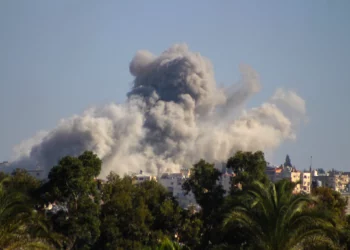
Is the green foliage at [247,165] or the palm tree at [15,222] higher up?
the green foliage at [247,165]

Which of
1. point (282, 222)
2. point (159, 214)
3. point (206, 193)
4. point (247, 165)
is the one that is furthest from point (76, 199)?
point (282, 222)

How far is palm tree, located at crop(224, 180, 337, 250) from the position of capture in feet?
75.1

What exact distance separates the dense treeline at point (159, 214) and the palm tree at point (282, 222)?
28 millimetres

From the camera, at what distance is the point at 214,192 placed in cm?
3844

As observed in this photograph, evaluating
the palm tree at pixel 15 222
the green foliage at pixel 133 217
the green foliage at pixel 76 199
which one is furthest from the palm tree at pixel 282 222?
the green foliage at pixel 76 199

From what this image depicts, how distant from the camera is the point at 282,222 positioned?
22.7 metres

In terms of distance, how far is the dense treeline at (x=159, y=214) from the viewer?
23.0 meters

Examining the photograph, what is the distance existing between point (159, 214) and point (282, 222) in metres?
14.4

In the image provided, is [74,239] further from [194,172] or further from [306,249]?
[306,249]

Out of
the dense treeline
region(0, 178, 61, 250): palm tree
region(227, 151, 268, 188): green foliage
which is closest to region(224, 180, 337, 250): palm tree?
the dense treeline

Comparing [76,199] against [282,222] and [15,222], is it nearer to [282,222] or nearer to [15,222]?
[15,222]

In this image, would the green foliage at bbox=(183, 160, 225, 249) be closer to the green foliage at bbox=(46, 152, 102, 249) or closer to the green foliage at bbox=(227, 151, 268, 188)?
the green foliage at bbox=(227, 151, 268, 188)

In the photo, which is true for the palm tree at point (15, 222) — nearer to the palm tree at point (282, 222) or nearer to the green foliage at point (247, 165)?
the palm tree at point (282, 222)

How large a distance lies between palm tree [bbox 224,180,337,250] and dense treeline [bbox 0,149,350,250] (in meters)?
0.03
